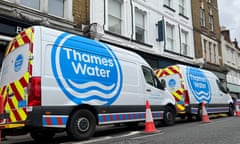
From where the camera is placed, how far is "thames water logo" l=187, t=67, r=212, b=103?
12.1 metres

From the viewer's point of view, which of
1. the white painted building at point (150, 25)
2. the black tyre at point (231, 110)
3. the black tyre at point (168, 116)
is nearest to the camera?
the black tyre at point (168, 116)

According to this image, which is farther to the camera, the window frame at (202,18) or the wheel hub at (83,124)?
the window frame at (202,18)

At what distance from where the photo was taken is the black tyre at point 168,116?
32.6 feet

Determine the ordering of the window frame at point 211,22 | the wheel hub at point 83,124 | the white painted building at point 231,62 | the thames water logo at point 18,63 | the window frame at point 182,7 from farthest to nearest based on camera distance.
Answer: the white painted building at point 231,62 < the window frame at point 211,22 < the window frame at point 182,7 < the wheel hub at point 83,124 < the thames water logo at point 18,63

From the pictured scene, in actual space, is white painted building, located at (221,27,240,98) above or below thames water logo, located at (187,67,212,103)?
above

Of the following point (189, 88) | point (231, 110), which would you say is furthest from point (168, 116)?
point (231, 110)

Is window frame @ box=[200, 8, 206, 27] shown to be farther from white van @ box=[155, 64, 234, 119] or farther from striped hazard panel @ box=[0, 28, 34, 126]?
striped hazard panel @ box=[0, 28, 34, 126]

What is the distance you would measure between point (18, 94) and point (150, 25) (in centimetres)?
1322

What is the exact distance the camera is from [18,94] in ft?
20.1

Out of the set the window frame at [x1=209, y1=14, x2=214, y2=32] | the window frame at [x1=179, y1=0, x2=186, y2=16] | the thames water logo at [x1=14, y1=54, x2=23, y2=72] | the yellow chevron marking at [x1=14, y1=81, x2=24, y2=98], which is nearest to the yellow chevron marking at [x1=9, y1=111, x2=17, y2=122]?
the yellow chevron marking at [x1=14, y1=81, x2=24, y2=98]

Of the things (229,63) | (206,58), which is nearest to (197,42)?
(206,58)

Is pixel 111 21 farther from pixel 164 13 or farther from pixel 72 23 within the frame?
pixel 164 13

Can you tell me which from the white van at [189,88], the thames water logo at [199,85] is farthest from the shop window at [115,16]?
the thames water logo at [199,85]

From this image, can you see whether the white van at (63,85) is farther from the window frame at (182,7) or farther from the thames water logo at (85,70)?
the window frame at (182,7)
